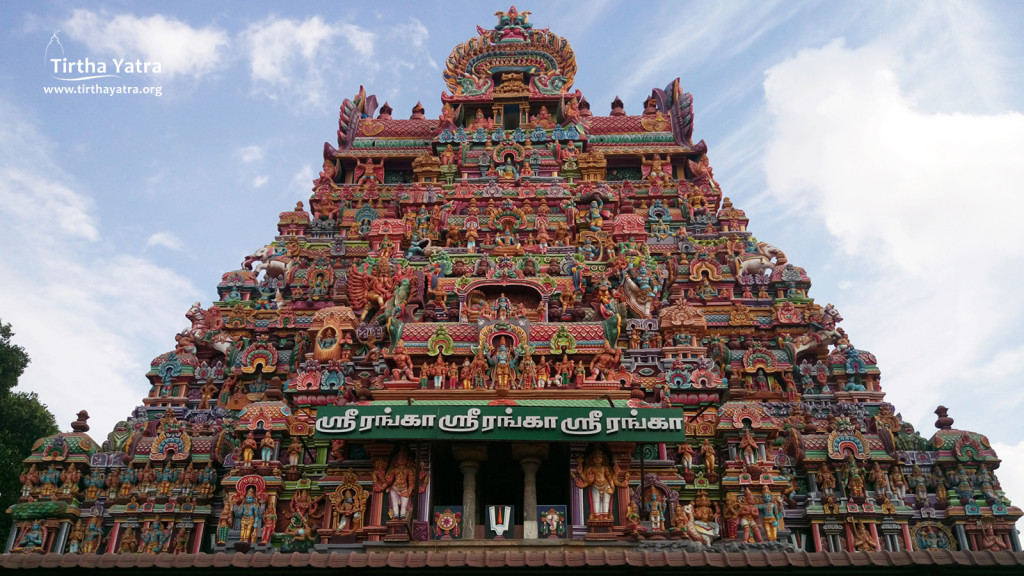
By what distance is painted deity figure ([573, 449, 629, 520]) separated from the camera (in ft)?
48.9

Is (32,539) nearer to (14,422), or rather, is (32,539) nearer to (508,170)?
(14,422)

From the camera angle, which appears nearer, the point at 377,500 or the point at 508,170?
the point at 377,500

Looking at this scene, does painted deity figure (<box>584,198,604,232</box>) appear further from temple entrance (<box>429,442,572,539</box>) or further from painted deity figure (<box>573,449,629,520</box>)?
painted deity figure (<box>573,449,629,520</box>)

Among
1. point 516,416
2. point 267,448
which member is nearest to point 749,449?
point 516,416

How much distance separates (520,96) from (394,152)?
5.18m

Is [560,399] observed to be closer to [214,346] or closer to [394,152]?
[214,346]

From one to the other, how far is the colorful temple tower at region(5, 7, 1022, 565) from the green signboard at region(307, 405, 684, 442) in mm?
44

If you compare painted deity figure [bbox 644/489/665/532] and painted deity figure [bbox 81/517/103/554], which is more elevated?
painted deity figure [bbox 644/489/665/532]

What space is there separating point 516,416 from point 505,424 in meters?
0.25

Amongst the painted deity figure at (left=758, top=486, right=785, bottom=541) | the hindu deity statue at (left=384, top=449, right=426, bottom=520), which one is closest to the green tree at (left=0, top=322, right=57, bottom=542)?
the hindu deity statue at (left=384, top=449, right=426, bottom=520)

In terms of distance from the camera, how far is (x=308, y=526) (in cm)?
1583

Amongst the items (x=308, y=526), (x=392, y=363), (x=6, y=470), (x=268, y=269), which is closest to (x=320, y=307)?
(x=268, y=269)

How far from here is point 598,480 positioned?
15.1 meters

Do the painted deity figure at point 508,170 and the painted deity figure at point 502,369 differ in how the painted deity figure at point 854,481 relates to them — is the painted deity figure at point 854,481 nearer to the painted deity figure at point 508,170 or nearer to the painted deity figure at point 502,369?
the painted deity figure at point 502,369
